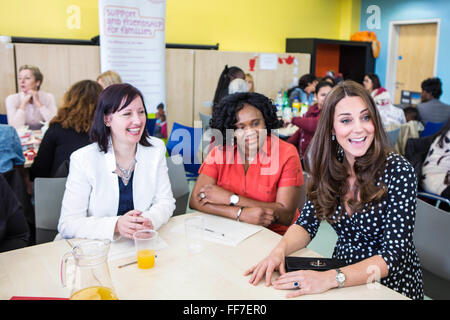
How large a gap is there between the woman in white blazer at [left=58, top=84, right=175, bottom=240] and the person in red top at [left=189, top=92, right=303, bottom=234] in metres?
0.25

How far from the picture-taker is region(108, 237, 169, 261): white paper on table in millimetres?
1651

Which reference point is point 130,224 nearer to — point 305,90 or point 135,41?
point 135,41

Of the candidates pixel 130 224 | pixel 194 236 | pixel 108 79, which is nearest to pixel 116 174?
pixel 130 224

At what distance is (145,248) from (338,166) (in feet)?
2.92

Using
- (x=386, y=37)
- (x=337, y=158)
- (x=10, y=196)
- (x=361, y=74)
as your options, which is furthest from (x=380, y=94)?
(x=10, y=196)

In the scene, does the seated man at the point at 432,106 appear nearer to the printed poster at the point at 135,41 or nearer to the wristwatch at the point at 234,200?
the printed poster at the point at 135,41

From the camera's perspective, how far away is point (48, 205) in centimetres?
212

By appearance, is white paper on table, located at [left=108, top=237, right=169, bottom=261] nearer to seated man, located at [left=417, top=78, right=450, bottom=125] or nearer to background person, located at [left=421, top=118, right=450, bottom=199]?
background person, located at [left=421, top=118, right=450, bottom=199]

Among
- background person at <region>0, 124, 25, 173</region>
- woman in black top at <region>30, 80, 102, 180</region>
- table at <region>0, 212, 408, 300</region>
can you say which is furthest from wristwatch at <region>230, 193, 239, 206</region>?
background person at <region>0, 124, 25, 173</region>

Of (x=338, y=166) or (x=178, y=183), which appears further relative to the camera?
(x=178, y=183)

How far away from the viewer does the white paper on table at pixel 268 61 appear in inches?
282

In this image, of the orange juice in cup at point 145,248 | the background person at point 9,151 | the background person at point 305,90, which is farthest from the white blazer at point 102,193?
the background person at point 305,90

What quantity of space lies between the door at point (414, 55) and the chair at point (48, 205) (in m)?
8.20

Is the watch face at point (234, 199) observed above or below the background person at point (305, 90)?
below
